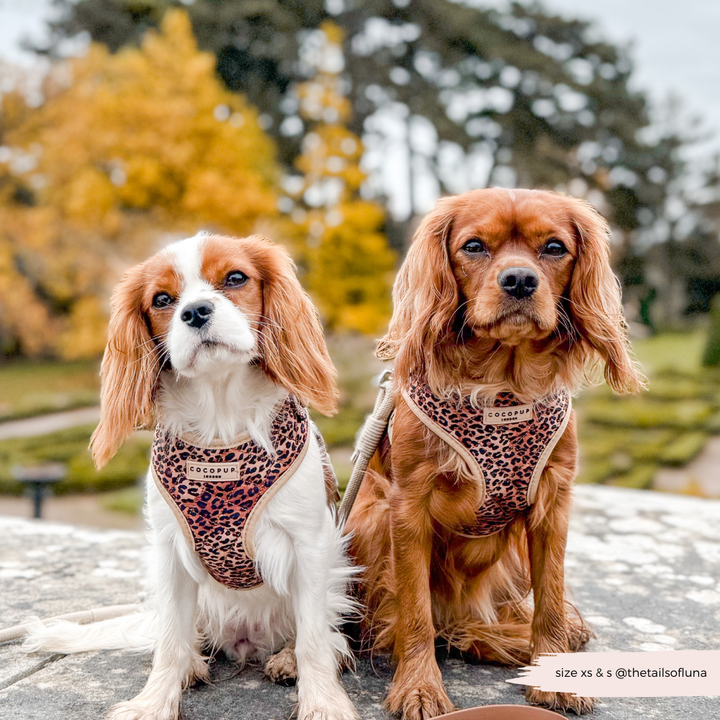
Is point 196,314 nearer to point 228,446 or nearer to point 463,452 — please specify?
point 228,446

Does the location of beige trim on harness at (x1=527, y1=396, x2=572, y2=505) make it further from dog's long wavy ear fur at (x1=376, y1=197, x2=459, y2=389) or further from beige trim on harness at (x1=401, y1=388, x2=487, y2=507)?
dog's long wavy ear fur at (x1=376, y1=197, x2=459, y2=389)

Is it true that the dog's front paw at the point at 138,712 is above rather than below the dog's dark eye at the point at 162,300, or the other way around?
below

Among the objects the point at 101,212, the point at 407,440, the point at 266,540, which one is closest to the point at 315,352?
the point at 407,440

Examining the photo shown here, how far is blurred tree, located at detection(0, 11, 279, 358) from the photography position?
1097 cm

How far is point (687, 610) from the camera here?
3.11 m

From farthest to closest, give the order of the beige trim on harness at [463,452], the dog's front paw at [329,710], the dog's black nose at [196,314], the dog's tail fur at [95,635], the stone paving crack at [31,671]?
1. the dog's tail fur at [95,635]
2. the stone paving crack at [31,671]
3. the beige trim on harness at [463,452]
4. the dog's front paw at [329,710]
5. the dog's black nose at [196,314]

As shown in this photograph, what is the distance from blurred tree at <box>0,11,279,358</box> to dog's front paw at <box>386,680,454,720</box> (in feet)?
31.0

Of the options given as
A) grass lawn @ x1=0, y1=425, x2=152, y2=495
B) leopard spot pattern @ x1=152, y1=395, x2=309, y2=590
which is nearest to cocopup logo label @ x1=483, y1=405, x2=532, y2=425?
leopard spot pattern @ x1=152, y1=395, x2=309, y2=590

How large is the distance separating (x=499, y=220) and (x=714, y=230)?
37.4ft

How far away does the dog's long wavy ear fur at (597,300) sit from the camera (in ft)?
7.53

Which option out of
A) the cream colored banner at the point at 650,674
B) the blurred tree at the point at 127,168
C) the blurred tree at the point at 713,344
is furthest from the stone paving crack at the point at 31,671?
the blurred tree at the point at 713,344

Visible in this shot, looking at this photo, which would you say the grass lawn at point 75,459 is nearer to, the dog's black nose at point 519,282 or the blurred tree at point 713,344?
the dog's black nose at point 519,282

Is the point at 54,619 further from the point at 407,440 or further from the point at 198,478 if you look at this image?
the point at 407,440

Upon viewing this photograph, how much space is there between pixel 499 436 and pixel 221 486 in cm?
89
